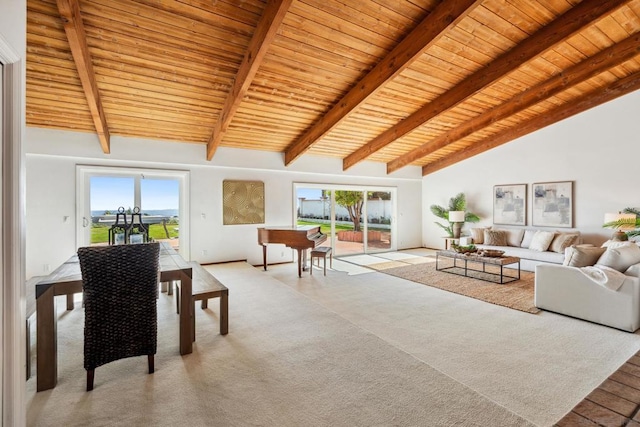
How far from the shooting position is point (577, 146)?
624 centimetres

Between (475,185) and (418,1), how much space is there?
575 cm

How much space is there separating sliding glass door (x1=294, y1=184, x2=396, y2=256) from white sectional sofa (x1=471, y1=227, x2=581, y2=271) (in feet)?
7.84

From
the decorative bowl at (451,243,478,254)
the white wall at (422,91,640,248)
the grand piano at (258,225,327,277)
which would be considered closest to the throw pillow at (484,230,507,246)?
the white wall at (422,91,640,248)

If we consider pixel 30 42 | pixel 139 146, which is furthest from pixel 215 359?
pixel 139 146

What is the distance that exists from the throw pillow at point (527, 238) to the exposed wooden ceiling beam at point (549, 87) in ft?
8.42

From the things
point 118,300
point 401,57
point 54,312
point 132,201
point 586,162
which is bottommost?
point 54,312

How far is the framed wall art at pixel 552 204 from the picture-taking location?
251 inches

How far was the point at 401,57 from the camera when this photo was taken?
12.8ft

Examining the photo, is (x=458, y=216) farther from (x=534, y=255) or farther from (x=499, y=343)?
(x=499, y=343)

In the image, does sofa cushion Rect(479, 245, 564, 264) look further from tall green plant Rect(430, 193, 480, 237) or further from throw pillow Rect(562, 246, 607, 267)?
throw pillow Rect(562, 246, 607, 267)

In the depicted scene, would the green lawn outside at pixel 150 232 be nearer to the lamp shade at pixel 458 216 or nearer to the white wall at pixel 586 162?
the lamp shade at pixel 458 216

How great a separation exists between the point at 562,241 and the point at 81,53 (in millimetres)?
8010

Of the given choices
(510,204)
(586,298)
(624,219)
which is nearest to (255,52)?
(586,298)

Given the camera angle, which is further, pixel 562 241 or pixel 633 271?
pixel 562 241
